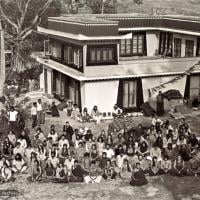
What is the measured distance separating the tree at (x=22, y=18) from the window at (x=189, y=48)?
16.9 m

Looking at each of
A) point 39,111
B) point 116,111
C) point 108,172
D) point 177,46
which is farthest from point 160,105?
point 108,172

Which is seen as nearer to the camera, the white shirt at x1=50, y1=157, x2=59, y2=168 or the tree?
the white shirt at x1=50, y1=157, x2=59, y2=168

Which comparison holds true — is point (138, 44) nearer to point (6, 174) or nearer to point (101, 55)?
point (101, 55)

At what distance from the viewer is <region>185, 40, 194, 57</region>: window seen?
112 ft

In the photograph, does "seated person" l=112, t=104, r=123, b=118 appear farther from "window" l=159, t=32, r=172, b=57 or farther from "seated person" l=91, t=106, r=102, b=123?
"window" l=159, t=32, r=172, b=57

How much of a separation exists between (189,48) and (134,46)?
13.8 ft

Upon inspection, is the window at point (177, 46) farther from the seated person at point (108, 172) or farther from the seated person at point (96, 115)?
the seated person at point (108, 172)

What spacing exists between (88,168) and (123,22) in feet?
59.1

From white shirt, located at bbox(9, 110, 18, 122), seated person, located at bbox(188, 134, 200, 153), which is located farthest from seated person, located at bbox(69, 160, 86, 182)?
white shirt, located at bbox(9, 110, 18, 122)

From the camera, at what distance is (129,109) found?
99.8ft

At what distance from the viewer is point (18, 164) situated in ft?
67.0

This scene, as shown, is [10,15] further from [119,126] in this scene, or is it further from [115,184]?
[115,184]

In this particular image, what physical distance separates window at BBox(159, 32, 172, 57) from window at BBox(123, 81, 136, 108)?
7446 mm

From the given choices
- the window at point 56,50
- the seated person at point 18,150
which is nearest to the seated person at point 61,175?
the seated person at point 18,150
